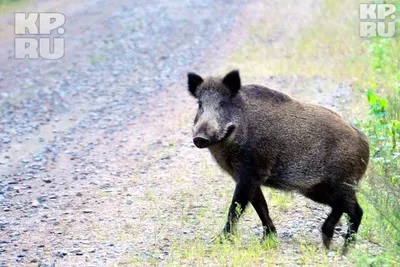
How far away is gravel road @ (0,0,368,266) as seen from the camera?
292 inches

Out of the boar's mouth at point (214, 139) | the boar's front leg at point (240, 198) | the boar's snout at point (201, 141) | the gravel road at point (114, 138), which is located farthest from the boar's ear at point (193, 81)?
the gravel road at point (114, 138)

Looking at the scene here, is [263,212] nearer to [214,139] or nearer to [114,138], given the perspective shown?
[214,139]

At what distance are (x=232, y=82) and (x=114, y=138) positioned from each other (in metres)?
4.11

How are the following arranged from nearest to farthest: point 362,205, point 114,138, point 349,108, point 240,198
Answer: point 240,198 → point 362,205 → point 349,108 → point 114,138

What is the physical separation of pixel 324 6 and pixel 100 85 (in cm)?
651

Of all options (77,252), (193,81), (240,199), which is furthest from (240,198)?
(77,252)

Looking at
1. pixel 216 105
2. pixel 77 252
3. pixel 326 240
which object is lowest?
pixel 77 252

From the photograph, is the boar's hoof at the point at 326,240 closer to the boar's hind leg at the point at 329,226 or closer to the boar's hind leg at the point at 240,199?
the boar's hind leg at the point at 329,226

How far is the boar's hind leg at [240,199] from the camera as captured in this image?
6.87 m

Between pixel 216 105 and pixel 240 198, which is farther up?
pixel 216 105

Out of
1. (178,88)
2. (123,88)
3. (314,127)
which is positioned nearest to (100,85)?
(123,88)

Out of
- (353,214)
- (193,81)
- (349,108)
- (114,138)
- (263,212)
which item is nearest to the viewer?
(353,214)

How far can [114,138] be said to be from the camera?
1105 cm

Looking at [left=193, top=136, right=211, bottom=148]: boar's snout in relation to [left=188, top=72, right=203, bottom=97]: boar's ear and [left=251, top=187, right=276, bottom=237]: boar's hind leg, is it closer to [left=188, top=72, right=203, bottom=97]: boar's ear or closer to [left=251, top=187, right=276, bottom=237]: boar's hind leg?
[left=251, top=187, right=276, bottom=237]: boar's hind leg
